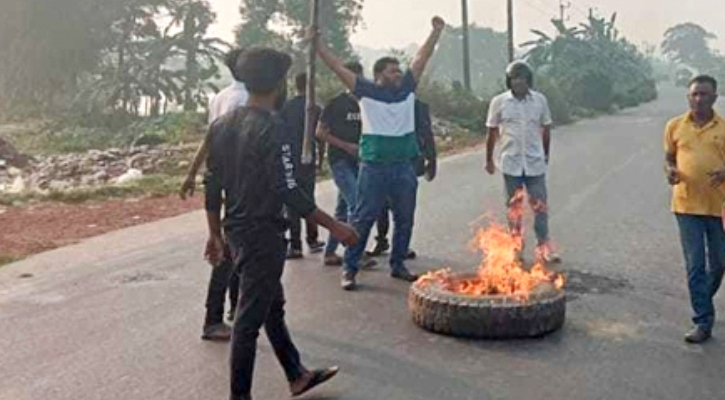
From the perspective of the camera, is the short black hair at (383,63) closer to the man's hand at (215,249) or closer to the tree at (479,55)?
the man's hand at (215,249)

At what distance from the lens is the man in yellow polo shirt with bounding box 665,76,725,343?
18.9ft

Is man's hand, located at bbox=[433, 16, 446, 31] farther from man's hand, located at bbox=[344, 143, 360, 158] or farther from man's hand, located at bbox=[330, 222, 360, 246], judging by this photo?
man's hand, located at bbox=[330, 222, 360, 246]

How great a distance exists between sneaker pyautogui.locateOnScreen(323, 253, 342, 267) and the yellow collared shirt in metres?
3.30

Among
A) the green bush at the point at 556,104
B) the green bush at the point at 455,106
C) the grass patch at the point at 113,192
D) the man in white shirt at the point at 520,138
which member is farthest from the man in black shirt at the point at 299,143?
the green bush at the point at 556,104

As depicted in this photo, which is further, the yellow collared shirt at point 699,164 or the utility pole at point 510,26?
the utility pole at point 510,26

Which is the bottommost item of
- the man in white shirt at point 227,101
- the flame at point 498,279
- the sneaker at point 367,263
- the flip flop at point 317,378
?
the sneaker at point 367,263

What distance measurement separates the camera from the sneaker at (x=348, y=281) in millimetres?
7426

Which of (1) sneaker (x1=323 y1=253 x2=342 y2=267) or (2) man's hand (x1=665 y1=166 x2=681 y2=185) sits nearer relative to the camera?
(2) man's hand (x1=665 y1=166 x2=681 y2=185)

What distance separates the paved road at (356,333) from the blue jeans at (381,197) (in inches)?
16.2

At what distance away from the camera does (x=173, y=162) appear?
18766mm

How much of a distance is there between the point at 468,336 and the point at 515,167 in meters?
2.58

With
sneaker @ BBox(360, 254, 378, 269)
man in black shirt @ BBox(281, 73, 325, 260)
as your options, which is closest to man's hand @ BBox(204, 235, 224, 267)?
man in black shirt @ BBox(281, 73, 325, 260)

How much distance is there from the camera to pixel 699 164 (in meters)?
5.77

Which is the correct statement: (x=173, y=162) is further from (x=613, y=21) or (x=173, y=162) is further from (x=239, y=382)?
(x=613, y=21)
